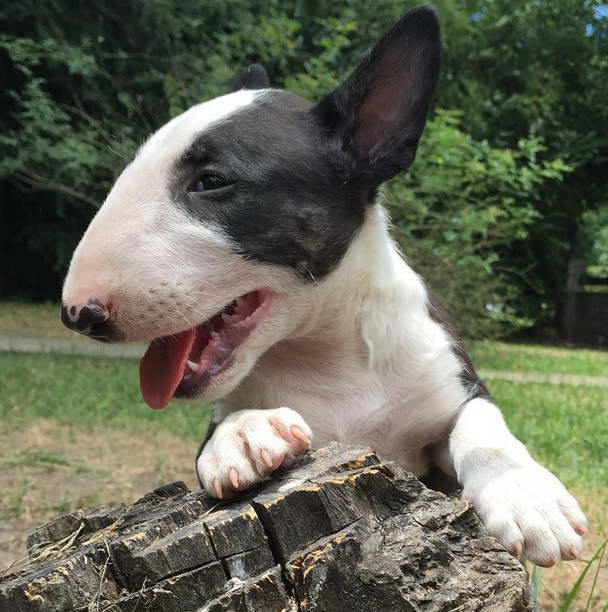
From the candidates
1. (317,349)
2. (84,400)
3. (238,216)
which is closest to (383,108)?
(238,216)

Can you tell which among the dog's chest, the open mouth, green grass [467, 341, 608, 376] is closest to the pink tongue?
the open mouth

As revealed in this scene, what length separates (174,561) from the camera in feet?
4.55

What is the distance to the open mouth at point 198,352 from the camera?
76.3 inches

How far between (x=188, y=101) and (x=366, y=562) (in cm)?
722

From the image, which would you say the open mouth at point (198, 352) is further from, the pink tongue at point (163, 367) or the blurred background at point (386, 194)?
the blurred background at point (386, 194)

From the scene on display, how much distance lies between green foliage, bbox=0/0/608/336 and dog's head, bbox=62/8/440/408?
1.59 meters

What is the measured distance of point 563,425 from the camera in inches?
216

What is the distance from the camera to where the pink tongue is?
6.28 feet

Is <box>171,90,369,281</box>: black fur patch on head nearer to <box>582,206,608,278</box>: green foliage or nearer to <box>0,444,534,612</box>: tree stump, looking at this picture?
<box>0,444,534,612</box>: tree stump

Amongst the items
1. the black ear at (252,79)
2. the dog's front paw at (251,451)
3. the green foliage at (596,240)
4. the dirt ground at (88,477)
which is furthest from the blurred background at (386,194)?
the green foliage at (596,240)

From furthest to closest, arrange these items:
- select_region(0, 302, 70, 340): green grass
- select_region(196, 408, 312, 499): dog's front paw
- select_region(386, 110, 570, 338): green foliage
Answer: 1. select_region(0, 302, 70, 340): green grass
2. select_region(386, 110, 570, 338): green foliage
3. select_region(196, 408, 312, 499): dog's front paw

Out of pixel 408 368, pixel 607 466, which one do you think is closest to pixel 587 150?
pixel 607 466

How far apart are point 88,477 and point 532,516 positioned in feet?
9.91

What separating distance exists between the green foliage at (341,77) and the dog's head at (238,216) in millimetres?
1594
